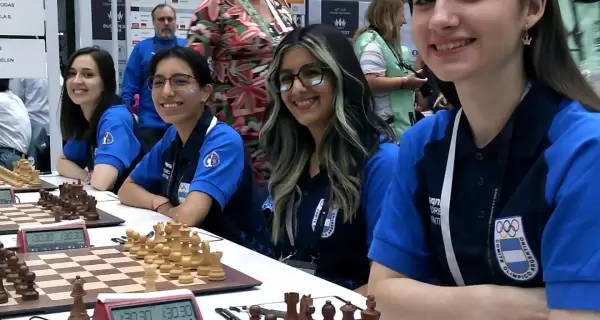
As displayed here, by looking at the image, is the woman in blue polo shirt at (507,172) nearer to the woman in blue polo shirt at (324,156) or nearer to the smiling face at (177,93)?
the woman in blue polo shirt at (324,156)

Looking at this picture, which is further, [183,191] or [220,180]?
[183,191]

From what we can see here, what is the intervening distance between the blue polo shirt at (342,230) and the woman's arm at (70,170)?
1897mm

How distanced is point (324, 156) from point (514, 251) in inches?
39.5

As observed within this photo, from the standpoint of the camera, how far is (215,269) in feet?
5.59

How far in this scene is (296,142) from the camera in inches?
90.1

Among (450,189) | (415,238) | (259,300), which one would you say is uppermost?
(450,189)

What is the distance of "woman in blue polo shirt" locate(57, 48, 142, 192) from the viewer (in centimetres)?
350

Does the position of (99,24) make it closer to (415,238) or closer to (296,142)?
(296,142)

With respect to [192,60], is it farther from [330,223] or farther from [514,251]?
[514,251]

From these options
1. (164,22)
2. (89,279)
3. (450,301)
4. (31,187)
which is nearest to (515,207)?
(450,301)

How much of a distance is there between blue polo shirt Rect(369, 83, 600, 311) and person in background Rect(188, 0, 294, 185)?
152cm

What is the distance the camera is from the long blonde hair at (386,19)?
414cm

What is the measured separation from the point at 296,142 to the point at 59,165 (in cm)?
202

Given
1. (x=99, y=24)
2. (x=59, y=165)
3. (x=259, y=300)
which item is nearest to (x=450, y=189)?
(x=259, y=300)
